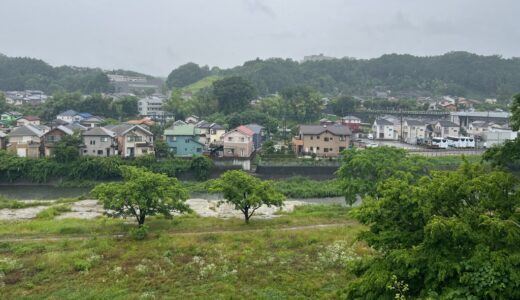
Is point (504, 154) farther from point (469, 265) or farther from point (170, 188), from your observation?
point (170, 188)

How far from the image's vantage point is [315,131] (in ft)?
160

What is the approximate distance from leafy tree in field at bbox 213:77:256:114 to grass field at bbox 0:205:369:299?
49704mm

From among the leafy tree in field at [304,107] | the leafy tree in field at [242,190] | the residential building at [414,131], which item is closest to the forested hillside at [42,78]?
the leafy tree in field at [304,107]

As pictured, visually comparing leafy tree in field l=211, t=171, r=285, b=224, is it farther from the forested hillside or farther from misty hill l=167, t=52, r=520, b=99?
the forested hillside

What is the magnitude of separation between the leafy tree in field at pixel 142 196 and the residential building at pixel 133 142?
77.1 feet

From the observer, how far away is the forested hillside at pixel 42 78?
11278 cm

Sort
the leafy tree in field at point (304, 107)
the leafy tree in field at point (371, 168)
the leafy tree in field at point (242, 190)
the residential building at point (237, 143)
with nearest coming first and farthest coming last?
the leafy tree in field at point (242, 190) < the leafy tree in field at point (371, 168) < the residential building at point (237, 143) < the leafy tree in field at point (304, 107)

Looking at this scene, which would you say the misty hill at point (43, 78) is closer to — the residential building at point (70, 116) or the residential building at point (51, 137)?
the residential building at point (70, 116)

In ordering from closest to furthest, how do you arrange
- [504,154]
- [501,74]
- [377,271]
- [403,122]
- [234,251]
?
[377,271], [504,154], [234,251], [403,122], [501,74]

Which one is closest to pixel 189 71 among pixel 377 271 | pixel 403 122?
pixel 403 122

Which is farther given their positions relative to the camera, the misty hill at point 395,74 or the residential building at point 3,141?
the misty hill at point 395,74

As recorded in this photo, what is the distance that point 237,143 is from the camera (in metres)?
46.0

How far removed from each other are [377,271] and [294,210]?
63.3 feet

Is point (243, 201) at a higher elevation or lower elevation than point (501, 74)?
lower
